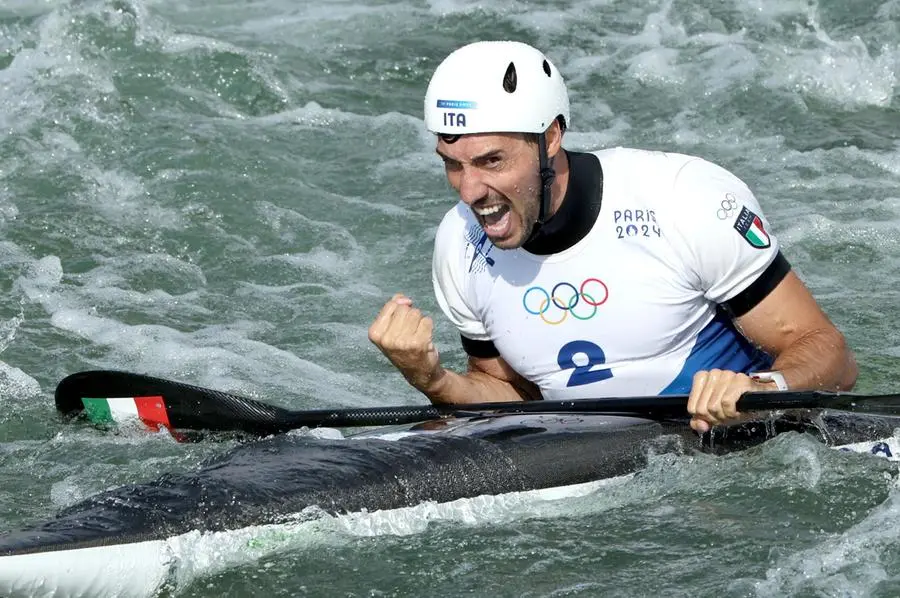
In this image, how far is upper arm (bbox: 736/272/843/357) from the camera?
4426 mm

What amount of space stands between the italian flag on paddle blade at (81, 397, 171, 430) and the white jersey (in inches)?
47.0

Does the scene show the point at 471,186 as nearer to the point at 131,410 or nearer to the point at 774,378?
the point at 774,378

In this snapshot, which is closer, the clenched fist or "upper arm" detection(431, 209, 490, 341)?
the clenched fist

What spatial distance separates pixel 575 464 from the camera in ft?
14.6

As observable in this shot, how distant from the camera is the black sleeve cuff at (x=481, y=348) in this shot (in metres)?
4.91

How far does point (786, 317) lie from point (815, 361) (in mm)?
164

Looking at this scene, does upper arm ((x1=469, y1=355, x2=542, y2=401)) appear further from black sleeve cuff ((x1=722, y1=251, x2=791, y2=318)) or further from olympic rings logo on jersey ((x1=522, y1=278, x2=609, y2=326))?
black sleeve cuff ((x1=722, y1=251, x2=791, y2=318))

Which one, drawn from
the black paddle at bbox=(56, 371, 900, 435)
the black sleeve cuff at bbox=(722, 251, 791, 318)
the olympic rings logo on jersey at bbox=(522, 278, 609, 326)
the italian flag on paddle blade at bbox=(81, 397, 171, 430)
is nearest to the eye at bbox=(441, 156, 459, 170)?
the olympic rings logo on jersey at bbox=(522, 278, 609, 326)

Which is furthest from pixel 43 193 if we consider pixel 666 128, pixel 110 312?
pixel 666 128

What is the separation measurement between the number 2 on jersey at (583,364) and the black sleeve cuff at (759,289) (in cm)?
46

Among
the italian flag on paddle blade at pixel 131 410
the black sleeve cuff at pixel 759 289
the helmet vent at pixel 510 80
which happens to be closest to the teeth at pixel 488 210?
the helmet vent at pixel 510 80

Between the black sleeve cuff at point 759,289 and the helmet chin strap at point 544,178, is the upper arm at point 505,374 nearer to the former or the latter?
the helmet chin strap at point 544,178

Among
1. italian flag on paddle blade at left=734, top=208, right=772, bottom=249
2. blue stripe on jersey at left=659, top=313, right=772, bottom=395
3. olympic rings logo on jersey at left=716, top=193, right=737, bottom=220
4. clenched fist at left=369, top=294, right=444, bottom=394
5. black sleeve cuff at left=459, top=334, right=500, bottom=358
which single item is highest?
olympic rings logo on jersey at left=716, top=193, right=737, bottom=220

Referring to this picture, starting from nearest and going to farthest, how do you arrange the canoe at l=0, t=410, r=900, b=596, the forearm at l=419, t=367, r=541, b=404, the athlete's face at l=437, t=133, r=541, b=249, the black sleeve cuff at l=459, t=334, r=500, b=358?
the canoe at l=0, t=410, r=900, b=596
the athlete's face at l=437, t=133, r=541, b=249
the forearm at l=419, t=367, r=541, b=404
the black sleeve cuff at l=459, t=334, r=500, b=358
